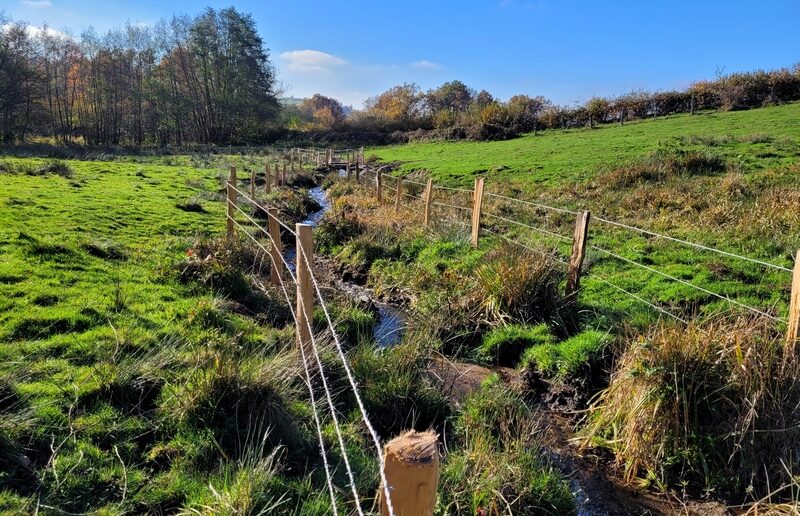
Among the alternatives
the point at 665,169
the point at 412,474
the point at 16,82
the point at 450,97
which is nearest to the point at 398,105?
the point at 450,97

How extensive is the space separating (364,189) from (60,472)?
1843 cm

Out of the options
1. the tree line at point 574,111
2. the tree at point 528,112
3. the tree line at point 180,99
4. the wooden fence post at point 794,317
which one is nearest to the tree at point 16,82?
the tree line at point 180,99

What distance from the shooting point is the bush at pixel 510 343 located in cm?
727

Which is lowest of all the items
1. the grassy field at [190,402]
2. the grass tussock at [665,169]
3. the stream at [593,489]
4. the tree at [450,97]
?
the stream at [593,489]

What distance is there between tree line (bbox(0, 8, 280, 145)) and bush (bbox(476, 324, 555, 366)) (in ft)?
204

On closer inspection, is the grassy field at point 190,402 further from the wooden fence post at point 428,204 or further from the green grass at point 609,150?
the green grass at point 609,150

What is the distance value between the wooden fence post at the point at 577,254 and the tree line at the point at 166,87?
205ft

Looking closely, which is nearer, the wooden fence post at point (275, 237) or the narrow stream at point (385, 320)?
the wooden fence post at point (275, 237)

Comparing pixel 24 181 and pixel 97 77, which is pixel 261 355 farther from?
pixel 97 77

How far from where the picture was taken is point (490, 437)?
472 centimetres

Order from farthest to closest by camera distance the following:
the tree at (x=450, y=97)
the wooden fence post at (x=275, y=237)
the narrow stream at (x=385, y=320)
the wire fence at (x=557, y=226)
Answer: the tree at (x=450, y=97) → the wire fence at (x=557, y=226) → the narrow stream at (x=385, y=320) → the wooden fence post at (x=275, y=237)

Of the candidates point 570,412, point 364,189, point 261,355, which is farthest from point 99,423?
point 364,189

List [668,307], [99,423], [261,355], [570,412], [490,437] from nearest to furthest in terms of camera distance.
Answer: [99,423]
[490,437]
[261,355]
[570,412]
[668,307]

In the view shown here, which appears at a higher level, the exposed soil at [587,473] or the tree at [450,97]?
the tree at [450,97]
